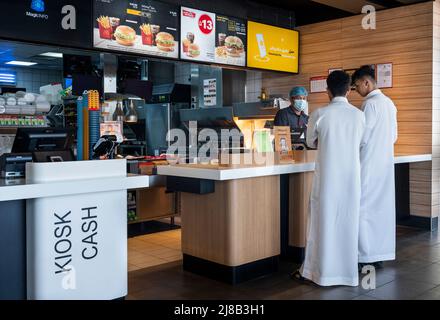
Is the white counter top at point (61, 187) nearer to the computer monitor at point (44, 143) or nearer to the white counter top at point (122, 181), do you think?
the white counter top at point (122, 181)

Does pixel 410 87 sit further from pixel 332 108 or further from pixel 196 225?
pixel 196 225

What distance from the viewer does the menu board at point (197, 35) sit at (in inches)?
231

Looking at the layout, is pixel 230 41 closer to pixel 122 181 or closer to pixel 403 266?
pixel 403 266

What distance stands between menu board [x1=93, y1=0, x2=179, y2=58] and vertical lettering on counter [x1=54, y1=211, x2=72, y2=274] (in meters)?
2.71

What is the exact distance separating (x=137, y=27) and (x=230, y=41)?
1.44 m

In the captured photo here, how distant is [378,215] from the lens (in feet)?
14.2

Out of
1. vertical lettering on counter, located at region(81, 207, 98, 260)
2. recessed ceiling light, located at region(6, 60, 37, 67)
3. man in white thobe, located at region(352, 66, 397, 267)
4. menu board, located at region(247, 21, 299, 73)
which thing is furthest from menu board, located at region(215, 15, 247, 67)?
recessed ceiling light, located at region(6, 60, 37, 67)

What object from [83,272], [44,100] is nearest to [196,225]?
[83,272]

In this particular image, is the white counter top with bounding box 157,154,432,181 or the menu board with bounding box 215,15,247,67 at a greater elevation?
the menu board with bounding box 215,15,247,67

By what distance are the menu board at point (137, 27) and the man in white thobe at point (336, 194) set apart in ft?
8.37

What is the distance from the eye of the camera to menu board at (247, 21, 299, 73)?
666 cm

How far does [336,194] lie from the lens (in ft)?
12.1

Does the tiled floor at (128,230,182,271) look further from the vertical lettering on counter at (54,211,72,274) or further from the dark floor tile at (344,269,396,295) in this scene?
the dark floor tile at (344,269,396,295)

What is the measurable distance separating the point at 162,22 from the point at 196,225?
2689 millimetres
